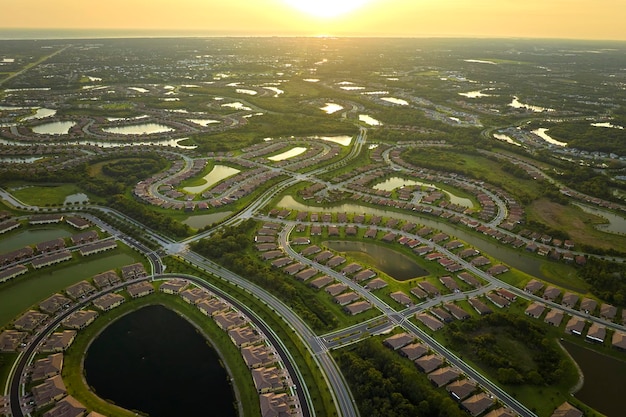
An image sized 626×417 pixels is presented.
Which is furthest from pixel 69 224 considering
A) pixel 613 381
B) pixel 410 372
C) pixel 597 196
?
pixel 597 196

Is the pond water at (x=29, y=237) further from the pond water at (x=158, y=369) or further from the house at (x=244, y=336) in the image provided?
the house at (x=244, y=336)

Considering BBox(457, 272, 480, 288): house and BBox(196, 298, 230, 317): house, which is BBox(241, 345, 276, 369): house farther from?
BBox(457, 272, 480, 288): house

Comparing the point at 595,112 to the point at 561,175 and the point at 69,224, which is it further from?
the point at 69,224

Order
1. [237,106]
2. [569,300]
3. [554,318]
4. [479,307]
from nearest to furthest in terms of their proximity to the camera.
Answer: [554,318] → [479,307] → [569,300] → [237,106]

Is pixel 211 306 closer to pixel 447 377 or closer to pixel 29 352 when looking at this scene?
pixel 29 352

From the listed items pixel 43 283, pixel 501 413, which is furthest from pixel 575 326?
pixel 43 283

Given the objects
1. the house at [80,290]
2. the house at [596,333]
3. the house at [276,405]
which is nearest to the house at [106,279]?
the house at [80,290]
